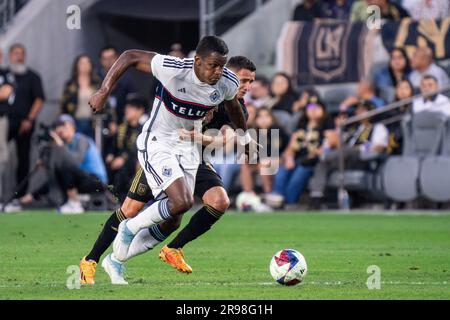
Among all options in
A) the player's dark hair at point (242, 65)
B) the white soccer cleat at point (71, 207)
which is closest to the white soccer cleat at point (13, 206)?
the white soccer cleat at point (71, 207)

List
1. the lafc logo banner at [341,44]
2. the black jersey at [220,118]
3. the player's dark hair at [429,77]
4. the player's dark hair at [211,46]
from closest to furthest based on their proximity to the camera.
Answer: the player's dark hair at [211,46] → the black jersey at [220,118] → the player's dark hair at [429,77] → the lafc logo banner at [341,44]

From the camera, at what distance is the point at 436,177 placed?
19.5 meters

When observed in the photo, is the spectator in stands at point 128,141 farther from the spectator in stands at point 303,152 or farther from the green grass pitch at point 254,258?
the spectator in stands at point 303,152

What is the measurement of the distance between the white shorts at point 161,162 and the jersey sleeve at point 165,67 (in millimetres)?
589

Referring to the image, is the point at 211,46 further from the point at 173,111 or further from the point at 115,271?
the point at 115,271

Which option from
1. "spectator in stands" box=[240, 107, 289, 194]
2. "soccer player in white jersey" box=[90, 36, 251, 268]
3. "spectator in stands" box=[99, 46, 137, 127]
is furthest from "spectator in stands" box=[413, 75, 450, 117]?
"soccer player in white jersey" box=[90, 36, 251, 268]

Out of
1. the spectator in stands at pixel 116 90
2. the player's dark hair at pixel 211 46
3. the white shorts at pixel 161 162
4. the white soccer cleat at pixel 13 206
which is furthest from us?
the spectator in stands at pixel 116 90

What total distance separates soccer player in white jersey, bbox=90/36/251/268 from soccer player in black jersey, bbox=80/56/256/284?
17 cm

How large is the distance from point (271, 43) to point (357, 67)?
9.63 ft

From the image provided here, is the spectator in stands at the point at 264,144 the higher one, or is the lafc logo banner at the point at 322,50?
the lafc logo banner at the point at 322,50

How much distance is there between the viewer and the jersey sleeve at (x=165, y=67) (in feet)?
33.4

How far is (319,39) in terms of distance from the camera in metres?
23.0
